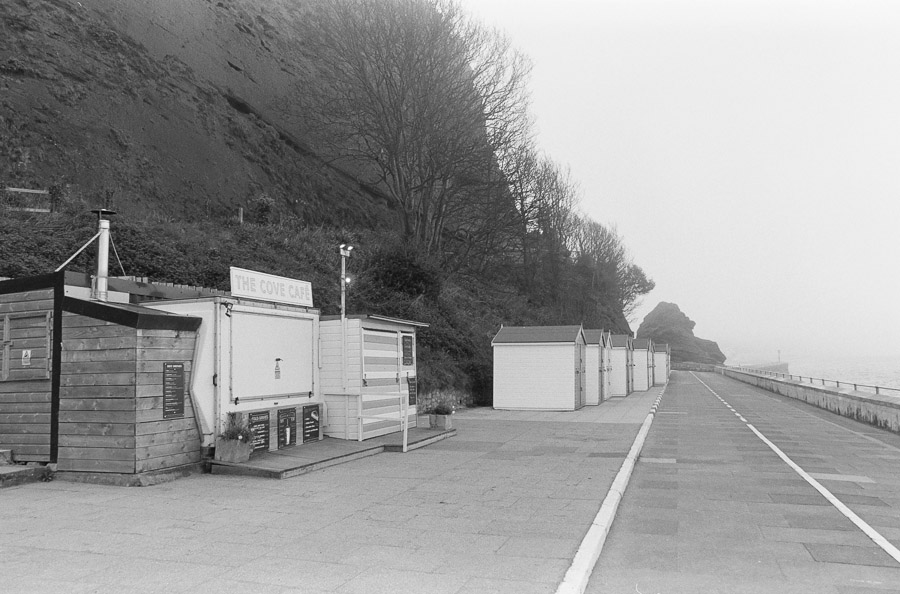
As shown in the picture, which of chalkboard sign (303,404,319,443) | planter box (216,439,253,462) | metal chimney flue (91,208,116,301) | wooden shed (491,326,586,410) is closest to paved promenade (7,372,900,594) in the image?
planter box (216,439,253,462)

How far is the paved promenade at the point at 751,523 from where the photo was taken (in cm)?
559

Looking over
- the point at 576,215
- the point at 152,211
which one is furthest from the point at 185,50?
the point at 576,215

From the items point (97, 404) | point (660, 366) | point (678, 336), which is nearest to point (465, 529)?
point (97, 404)

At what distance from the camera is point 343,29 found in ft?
103

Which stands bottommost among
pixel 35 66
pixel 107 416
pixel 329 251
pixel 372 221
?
pixel 107 416

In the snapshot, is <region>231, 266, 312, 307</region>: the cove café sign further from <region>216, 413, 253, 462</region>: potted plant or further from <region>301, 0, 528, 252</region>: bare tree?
<region>301, 0, 528, 252</region>: bare tree

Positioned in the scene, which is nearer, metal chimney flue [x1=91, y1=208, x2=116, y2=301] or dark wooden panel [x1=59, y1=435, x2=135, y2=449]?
dark wooden panel [x1=59, y1=435, x2=135, y2=449]

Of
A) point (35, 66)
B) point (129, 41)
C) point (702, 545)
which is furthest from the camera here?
point (129, 41)

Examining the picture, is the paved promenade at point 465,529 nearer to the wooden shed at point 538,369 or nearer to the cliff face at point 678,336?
the wooden shed at point 538,369

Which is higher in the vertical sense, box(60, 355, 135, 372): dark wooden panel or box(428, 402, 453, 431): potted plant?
box(60, 355, 135, 372): dark wooden panel

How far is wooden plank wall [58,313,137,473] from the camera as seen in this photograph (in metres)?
9.27

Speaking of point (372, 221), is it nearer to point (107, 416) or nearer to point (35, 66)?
point (35, 66)

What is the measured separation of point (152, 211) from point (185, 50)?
12.3 m

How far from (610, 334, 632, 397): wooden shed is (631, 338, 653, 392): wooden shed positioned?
6.01m
